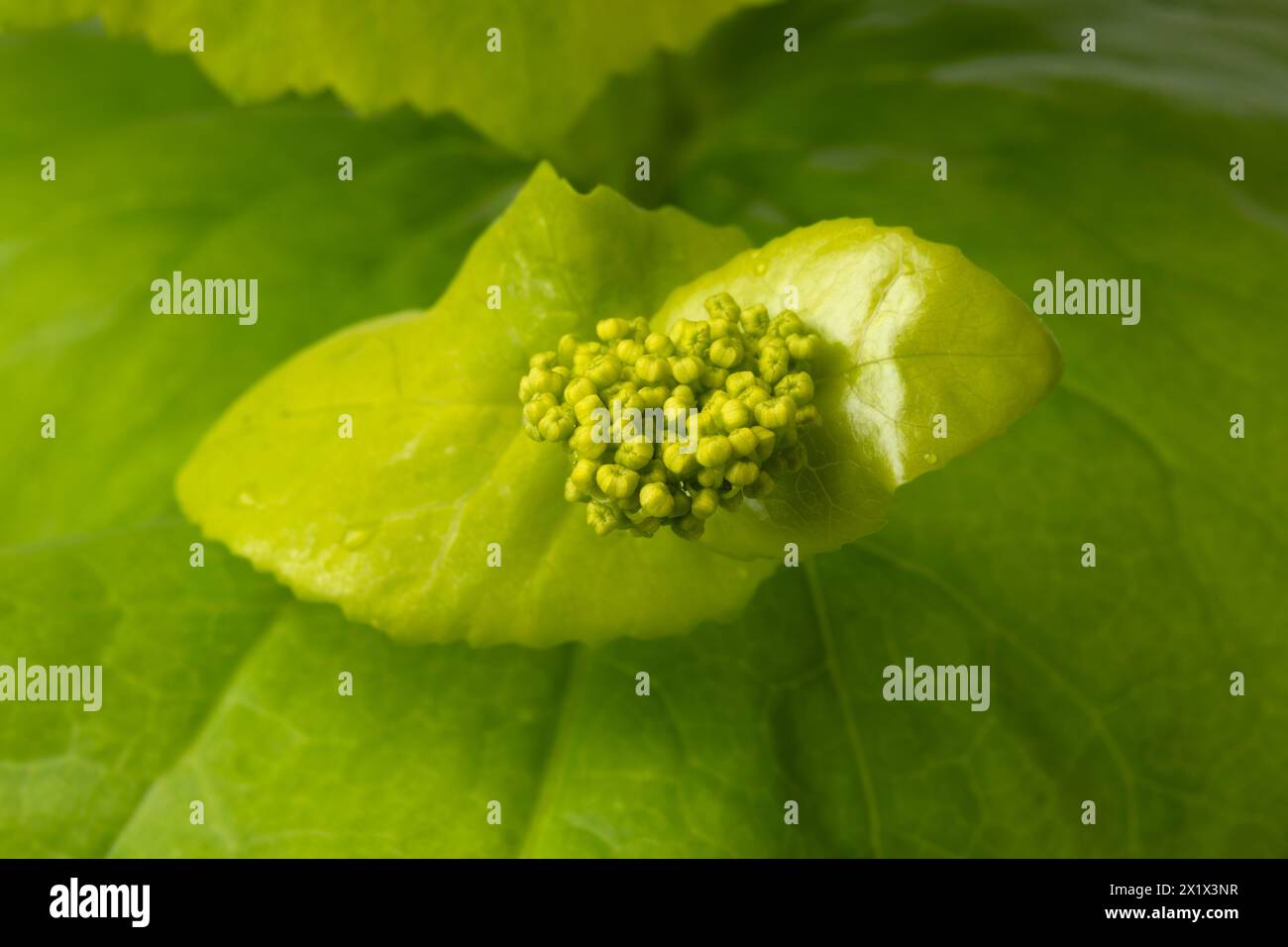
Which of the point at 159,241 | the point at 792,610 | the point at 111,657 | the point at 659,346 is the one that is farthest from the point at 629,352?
the point at 159,241

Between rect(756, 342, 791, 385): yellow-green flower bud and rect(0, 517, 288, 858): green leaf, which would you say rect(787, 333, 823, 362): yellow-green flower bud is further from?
rect(0, 517, 288, 858): green leaf

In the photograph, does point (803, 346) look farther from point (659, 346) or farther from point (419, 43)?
point (419, 43)

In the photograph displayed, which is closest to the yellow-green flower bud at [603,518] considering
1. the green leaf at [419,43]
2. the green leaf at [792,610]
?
the green leaf at [792,610]

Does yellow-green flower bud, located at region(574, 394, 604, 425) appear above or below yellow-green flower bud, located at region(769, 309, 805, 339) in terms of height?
below

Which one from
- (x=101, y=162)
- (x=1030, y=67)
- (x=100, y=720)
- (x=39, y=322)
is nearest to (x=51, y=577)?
(x=100, y=720)

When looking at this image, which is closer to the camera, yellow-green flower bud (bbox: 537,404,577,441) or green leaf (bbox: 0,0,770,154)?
yellow-green flower bud (bbox: 537,404,577,441)

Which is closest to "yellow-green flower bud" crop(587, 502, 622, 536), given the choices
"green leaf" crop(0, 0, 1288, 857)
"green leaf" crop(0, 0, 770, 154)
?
"green leaf" crop(0, 0, 1288, 857)

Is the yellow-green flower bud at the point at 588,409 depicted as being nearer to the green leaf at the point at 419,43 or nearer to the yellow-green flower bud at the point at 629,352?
the yellow-green flower bud at the point at 629,352
